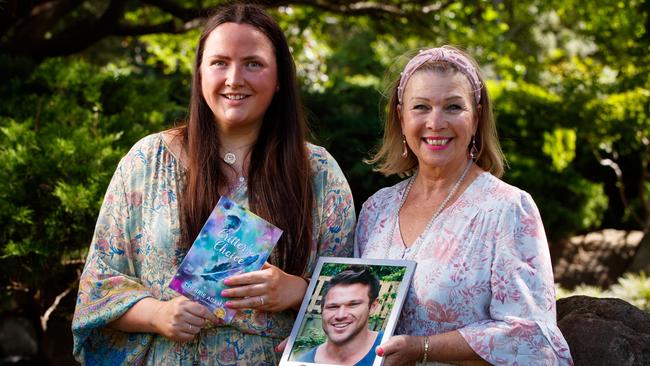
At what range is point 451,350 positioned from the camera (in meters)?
2.96

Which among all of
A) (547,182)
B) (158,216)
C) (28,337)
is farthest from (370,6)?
(158,216)

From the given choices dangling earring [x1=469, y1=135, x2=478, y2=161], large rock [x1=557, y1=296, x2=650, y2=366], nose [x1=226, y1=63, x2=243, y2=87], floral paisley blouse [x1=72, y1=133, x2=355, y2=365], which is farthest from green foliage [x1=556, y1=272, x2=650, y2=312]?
nose [x1=226, y1=63, x2=243, y2=87]

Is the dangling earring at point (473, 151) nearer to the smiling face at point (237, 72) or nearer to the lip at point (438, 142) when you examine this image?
the lip at point (438, 142)

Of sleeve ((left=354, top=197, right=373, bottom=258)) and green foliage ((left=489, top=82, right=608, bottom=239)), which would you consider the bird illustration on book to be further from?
green foliage ((left=489, top=82, right=608, bottom=239))

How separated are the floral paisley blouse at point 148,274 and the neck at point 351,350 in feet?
1.48

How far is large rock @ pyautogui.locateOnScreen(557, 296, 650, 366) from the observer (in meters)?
3.41

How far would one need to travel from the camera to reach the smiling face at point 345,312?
289cm


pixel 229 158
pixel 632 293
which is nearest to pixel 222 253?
pixel 229 158

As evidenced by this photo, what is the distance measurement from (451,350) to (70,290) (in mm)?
3124

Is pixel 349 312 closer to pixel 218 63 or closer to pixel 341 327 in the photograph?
pixel 341 327

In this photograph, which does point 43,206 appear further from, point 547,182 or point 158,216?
point 547,182

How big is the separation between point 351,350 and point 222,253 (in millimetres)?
564

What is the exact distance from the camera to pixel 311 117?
4.57 m

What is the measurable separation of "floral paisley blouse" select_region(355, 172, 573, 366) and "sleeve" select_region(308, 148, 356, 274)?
324 millimetres
